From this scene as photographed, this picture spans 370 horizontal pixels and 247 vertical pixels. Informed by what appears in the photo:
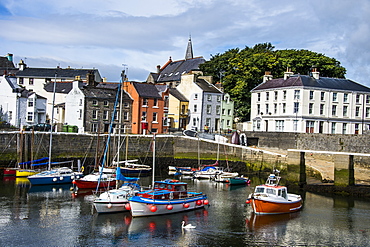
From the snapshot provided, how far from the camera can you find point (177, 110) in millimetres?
61844

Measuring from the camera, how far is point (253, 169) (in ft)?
147

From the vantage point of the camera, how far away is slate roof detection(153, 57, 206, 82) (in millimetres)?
80562

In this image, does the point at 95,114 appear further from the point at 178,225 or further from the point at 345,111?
the point at 178,225

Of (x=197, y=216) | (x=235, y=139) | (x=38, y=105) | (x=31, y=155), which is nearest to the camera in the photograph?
(x=197, y=216)

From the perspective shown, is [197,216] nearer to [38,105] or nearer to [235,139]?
[235,139]

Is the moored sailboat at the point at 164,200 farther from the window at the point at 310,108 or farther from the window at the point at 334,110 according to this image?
the window at the point at 334,110

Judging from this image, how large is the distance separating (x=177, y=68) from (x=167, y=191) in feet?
196

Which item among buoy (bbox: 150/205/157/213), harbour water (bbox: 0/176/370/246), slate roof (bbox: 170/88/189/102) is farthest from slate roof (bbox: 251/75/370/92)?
buoy (bbox: 150/205/157/213)

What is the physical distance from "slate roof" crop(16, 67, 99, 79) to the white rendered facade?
36.6 metres

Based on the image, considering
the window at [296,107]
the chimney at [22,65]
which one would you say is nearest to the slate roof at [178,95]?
the window at [296,107]

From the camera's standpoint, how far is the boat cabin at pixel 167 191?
25.8 metres

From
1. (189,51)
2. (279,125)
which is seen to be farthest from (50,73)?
(279,125)

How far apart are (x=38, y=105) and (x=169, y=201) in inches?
1423

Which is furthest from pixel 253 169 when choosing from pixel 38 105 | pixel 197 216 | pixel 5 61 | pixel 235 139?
pixel 5 61
